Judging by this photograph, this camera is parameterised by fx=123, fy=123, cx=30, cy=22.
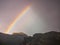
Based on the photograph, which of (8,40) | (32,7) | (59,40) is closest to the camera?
(59,40)

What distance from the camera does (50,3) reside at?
2375 mm

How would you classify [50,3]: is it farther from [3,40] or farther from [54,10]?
[3,40]

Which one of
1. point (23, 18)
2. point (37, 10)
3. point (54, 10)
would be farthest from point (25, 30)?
point (54, 10)

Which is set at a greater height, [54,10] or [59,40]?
[54,10]

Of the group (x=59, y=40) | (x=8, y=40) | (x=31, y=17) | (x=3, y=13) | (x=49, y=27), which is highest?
(x=3, y=13)

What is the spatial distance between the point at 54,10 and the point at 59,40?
69 cm

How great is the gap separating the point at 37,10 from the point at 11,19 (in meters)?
0.54

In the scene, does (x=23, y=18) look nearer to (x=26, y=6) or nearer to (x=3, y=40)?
(x=26, y=6)

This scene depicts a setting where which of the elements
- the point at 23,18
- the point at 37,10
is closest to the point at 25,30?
the point at 23,18

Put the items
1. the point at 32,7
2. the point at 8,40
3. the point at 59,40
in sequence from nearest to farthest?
1. the point at 59,40
2. the point at 8,40
3. the point at 32,7

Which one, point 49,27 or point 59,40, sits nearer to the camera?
point 59,40

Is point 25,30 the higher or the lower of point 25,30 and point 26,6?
the lower

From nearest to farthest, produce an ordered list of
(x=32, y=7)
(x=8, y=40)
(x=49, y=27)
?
(x=8, y=40), (x=49, y=27), (x=32, y=7)

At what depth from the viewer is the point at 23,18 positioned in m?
2.46
